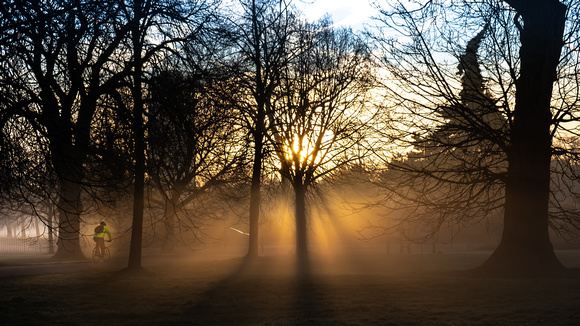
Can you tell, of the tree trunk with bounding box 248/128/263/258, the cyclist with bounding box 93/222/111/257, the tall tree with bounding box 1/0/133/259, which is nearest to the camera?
the tall tree with bounding box 1/0/133/259

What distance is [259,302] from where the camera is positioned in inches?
451

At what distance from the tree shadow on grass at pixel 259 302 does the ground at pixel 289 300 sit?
0.7 inches

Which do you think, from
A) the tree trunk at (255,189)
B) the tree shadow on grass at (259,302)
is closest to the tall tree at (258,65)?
the tree trunk at (255,189)

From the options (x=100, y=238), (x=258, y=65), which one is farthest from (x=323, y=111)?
(x=100, y=238)

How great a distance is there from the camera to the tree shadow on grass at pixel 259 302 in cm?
965

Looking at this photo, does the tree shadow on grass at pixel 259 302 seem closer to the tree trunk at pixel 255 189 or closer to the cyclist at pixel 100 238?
the tree trunk at pixel 255 189

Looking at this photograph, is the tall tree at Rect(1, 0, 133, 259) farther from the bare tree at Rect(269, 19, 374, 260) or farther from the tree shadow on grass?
the bare tree at Rect(269, 19, 374, 260)

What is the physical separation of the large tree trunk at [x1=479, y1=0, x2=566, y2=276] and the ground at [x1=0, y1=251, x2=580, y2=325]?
1299 millimetres

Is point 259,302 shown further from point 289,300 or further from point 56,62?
point 56,62

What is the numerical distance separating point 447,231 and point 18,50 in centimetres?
4172

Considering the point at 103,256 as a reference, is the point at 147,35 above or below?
above

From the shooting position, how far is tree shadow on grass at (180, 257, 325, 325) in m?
9.65

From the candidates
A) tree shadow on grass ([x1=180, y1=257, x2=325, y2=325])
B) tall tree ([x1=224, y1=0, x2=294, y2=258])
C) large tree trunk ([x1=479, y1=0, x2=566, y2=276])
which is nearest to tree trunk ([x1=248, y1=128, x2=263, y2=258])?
tall tree ([x1=224, y1=0, x2=294, y2=258])

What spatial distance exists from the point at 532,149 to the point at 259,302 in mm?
8349
